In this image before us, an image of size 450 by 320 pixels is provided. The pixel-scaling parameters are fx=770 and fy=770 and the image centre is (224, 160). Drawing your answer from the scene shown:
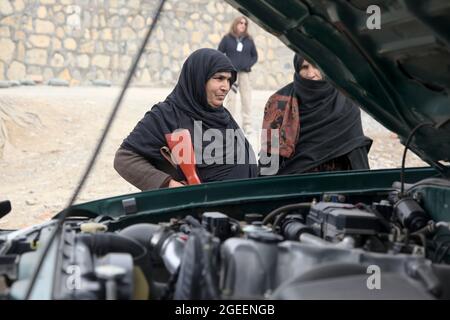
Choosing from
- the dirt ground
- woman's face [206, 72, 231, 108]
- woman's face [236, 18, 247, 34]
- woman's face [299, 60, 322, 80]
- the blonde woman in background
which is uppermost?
woman's face [236, 18, 247, 34]

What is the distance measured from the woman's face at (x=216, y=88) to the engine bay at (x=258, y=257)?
1907 millimetres

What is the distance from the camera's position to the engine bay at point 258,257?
1.88 m

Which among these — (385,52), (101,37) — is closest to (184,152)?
(385,52)

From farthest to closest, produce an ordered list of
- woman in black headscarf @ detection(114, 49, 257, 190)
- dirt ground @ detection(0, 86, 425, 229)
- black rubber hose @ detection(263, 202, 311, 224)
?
1. dirt ground @ detection(0, 86, 425, 229)
2. woman in black headscarf @ detection(114, 49, 257, 190)
3. black rubber hose @ detection(263, 202, 311, 224)

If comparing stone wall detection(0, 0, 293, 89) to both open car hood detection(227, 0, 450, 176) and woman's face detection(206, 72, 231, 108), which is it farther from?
open car hood detection(227, 0, 450, 176)

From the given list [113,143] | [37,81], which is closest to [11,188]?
[113,143]

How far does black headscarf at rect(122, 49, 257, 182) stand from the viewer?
15.1 ft

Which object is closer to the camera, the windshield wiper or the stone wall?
the windshield wiper

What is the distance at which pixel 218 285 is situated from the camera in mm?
2021

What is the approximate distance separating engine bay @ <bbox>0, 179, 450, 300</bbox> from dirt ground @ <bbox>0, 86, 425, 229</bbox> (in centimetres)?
627

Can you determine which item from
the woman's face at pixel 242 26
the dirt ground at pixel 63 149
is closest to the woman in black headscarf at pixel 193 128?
the dirt ground at pixel 63 149

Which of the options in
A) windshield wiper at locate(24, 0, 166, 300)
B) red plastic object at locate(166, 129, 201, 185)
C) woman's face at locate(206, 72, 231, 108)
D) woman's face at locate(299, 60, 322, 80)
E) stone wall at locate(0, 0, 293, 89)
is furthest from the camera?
stone wall at locate(0, 0, 293, 89)

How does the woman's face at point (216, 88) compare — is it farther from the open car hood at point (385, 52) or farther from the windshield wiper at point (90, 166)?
the windshield wiper at point (90, 166)

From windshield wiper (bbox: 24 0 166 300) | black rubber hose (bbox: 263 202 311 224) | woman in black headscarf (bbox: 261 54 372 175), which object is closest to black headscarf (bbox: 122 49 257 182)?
woman in black headscarf (bbox: 261 54 372 175)
